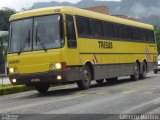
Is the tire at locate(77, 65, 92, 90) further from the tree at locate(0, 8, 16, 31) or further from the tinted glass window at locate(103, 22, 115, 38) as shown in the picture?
the tree at locate(0, 8, 16, 31)

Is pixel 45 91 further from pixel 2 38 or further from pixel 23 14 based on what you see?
pixel 2 38

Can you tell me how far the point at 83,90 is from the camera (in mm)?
21109

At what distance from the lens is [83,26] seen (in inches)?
866

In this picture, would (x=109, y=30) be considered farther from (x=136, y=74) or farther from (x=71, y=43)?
(x=71, y=43)

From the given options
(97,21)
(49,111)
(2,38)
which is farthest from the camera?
(2,38)

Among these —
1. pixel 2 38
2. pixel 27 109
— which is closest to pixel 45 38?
pixel 27 109

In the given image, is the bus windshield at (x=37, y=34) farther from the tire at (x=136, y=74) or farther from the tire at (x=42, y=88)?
the tire at (x=136, y=74)

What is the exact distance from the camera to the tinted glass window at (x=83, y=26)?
21.4 meters

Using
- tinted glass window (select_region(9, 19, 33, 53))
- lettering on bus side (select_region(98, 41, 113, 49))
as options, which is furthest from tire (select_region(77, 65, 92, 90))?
tinted glass window (select_region(9, 19, 33, 53))

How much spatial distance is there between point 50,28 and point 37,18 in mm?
831

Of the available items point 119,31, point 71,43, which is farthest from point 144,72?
point 71,43

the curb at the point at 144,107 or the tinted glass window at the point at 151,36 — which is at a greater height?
the tinted glass window at the point at 151,36

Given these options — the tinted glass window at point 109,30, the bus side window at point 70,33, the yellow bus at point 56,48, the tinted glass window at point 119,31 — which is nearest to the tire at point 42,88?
the yellow bus at point 56,48

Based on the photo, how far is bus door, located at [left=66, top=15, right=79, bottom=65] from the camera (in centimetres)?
2008
